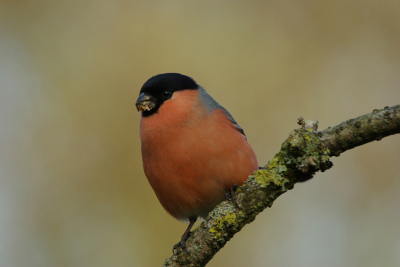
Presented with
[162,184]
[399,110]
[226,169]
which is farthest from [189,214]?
[399,110]

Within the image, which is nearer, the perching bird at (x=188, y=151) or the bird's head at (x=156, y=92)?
the perching bird at (x=188, y=151)

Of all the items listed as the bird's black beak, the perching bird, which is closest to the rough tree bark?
the perching bird

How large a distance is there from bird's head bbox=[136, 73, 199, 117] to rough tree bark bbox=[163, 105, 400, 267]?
1.81 metres

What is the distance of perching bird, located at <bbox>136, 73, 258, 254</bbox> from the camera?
14.6 feet

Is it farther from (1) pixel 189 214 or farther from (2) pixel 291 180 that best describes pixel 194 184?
(2) pixel 291 180

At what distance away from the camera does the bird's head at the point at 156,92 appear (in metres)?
4.93

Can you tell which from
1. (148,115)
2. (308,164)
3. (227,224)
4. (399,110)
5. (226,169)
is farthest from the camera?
(148,115)

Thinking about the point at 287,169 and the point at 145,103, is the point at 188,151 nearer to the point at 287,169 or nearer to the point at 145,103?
the point at 145,103

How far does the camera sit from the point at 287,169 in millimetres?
3334

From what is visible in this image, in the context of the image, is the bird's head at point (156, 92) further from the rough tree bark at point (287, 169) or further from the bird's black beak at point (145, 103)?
the rough tree bark at point (287, 169)

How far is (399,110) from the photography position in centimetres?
274

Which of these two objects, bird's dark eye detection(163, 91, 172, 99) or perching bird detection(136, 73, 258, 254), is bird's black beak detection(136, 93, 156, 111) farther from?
bird's dark eye detection(163, 91, 172, 99)

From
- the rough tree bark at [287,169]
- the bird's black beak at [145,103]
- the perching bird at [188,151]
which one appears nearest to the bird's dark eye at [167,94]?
the perching bird at [188,151]

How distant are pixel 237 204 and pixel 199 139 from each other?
43.7 inches
